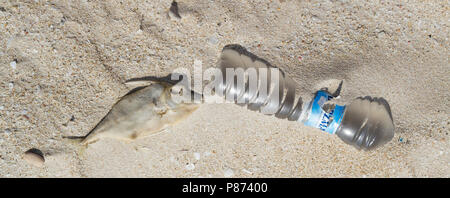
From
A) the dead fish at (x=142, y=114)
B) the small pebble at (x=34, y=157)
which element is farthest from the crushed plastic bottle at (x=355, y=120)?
the small pebble at (x=34, y=157)

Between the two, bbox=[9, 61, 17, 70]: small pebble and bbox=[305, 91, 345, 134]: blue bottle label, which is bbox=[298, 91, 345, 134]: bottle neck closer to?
bbox=[305, 91, 345, 134]: blue bottle label

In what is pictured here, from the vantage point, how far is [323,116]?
181cm

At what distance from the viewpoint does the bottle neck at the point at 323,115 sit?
5.95ft

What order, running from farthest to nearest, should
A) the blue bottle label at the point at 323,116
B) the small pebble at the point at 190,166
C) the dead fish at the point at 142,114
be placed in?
the small pebble at the point at 190,166 < the dead fish at the point at 142,114 < the blue bottle label at the point at 323,116

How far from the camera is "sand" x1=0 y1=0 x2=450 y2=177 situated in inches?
77.5

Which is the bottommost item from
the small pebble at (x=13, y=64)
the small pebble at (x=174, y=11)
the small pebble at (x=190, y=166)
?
the small pebble at (x=190, y=166)

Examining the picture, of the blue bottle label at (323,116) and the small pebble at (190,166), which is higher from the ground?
the blue bottle label at (323,116)

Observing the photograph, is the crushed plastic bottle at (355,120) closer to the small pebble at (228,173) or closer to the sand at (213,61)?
the sand at (213,61)

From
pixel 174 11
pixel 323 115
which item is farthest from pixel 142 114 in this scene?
pixel 323 115

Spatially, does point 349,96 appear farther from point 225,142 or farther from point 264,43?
point 225,142

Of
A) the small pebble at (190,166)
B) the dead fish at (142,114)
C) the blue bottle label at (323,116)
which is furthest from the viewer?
the small pebble at (190,166)

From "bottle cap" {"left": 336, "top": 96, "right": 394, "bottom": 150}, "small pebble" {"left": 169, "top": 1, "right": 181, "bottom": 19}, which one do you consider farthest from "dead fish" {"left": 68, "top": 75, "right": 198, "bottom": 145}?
"bottle cap" {"left": 336, "top": 96, "right": 394, "bottom": 150}

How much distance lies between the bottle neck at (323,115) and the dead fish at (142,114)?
2.30 feet

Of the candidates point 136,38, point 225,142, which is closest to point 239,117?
point 225,142
